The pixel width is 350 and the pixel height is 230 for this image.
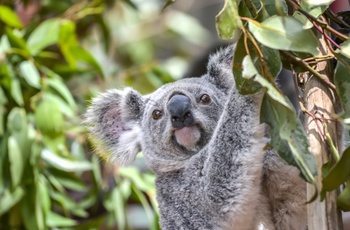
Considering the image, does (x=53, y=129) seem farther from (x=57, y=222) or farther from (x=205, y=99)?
(x=205, y=99)

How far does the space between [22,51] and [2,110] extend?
366 millimetres

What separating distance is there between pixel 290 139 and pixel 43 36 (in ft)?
9.60

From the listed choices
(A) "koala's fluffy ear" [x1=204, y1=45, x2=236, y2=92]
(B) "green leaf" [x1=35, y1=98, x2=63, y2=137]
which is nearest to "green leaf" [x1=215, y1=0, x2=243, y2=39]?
(A) "koala's fluffy ear" [x1=204, y1=45, x2=236, y2=92]

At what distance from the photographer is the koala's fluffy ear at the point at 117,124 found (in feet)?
9.69

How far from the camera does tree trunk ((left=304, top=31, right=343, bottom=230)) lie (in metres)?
1.73

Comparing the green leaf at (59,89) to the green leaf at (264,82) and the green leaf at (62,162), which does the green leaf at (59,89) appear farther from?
the green leaf at (264,82)

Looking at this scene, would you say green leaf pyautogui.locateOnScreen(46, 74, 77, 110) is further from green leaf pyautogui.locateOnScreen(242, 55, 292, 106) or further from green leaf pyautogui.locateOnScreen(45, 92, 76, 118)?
green leaf pyautogui.locateOnScreen(242, 55, 292, 106)

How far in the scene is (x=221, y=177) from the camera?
2270mm

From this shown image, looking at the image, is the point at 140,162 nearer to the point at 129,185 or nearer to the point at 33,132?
the point at 129,185

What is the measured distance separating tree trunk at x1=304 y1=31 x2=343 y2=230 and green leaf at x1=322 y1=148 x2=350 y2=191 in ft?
0.34

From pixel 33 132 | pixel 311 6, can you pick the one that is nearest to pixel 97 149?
pixel 33 132

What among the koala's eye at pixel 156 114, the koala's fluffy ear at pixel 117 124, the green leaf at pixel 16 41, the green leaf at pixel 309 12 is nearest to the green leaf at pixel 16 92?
the green leaf at pixel 16 41

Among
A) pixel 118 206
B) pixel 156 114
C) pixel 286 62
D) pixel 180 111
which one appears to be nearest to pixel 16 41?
pixel 118 206

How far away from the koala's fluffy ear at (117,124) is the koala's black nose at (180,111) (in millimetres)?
411
